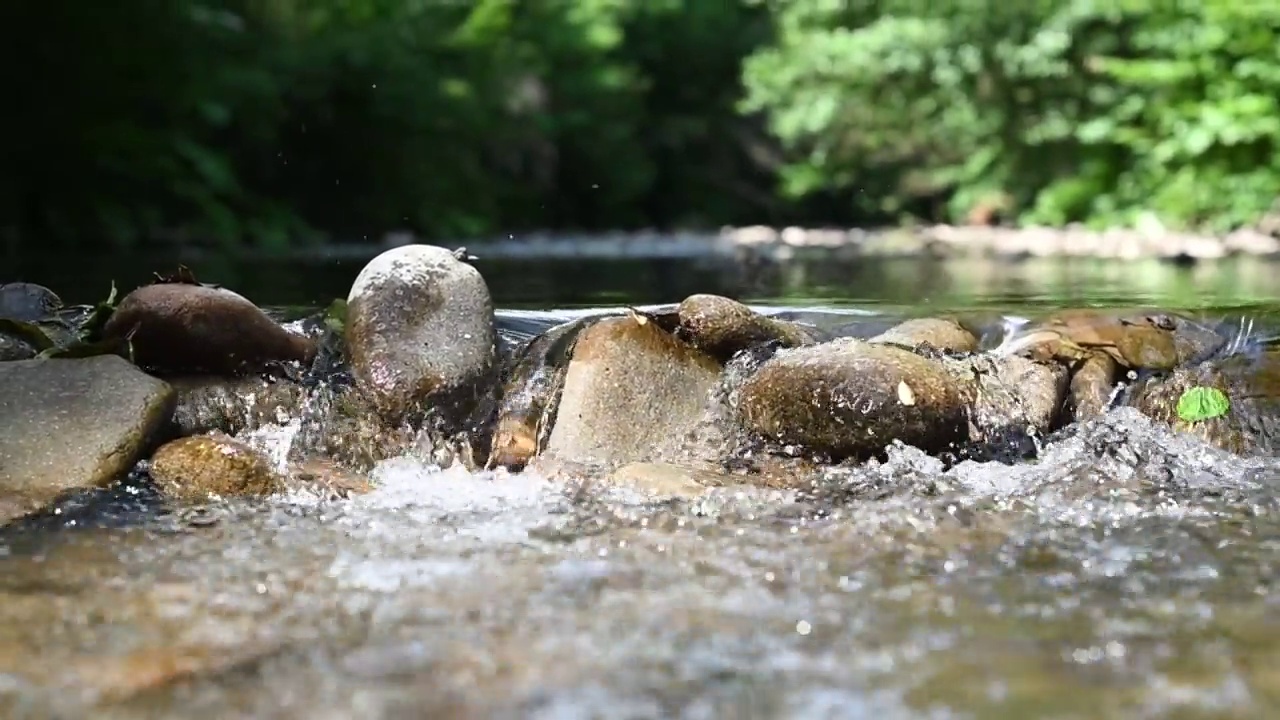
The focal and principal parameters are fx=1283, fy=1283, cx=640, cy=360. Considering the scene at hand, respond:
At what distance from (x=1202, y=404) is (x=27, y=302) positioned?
3.80 meters

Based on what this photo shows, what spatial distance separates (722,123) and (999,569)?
1932 cm

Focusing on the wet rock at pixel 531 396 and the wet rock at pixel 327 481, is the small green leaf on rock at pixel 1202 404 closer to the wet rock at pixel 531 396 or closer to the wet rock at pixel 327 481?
the wet rock at pixel 531 396

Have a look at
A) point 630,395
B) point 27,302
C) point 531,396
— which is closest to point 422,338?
point 531,396

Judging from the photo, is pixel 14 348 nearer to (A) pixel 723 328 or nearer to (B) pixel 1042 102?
(A) pixel 723 328

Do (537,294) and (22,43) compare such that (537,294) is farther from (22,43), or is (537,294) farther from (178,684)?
(22,43)

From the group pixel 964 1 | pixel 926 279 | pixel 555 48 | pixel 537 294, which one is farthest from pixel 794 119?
pixel 537 294

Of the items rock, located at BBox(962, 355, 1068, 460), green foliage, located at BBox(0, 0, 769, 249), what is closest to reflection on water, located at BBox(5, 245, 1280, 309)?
rock, located at BBox(962, 355, 1068, 460)

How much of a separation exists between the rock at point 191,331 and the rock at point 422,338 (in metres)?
0.30

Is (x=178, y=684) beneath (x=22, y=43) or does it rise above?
beneath

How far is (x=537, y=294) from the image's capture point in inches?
245

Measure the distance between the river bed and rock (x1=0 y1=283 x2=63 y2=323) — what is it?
1.61 metres

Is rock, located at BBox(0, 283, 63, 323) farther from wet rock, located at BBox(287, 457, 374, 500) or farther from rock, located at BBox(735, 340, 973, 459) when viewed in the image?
rock, located at BBox(735, 340, 973, 459)

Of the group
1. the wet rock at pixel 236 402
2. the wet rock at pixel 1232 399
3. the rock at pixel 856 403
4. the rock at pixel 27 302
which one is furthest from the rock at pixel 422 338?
the wet rock at pixel 1232 399

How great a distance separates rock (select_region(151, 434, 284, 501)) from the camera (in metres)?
3.09
